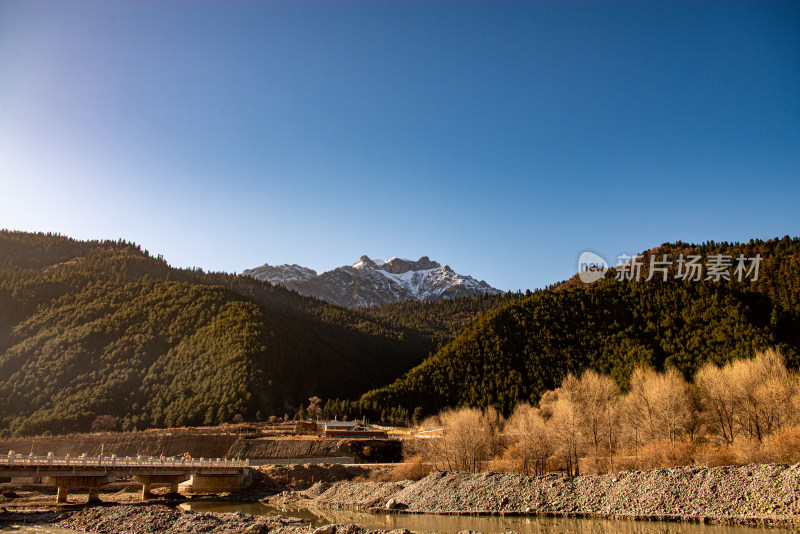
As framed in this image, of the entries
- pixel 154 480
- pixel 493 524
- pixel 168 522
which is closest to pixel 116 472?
pixel 154 480

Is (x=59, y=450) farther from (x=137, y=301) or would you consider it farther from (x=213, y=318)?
(x=137, y=301)

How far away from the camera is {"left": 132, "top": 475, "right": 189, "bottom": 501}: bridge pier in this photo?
46.5 meters

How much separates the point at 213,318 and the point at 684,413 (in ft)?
335

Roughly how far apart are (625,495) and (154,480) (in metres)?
39.2

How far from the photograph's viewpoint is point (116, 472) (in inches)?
1684

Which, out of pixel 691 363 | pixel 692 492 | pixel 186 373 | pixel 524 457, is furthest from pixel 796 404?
pixel 186 373

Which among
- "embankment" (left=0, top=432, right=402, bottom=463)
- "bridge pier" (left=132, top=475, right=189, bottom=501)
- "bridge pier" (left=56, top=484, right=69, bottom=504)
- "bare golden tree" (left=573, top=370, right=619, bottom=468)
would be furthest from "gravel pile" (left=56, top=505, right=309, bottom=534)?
"embankment" (left=0, top=432, right=402, bottom=463)

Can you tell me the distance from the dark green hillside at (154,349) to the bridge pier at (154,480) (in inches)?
1817

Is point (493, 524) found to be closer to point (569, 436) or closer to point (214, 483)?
point (569, 436)

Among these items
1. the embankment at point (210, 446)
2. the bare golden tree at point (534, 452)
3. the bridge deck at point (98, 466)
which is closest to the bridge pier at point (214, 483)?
the bridge deck at point (98, 466)

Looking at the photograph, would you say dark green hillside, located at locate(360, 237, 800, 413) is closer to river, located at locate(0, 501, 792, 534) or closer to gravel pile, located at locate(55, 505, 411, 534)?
river, located at locate(0, 501, 792, 534)

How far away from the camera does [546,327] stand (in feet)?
351

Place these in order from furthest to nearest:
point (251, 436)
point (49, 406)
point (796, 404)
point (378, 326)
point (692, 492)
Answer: point (378, 326) → point (49, 406) → point (251, 436) → point (796, 404) → point (692, 492)

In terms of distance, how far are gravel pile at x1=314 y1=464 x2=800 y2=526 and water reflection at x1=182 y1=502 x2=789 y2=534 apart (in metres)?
1.22
